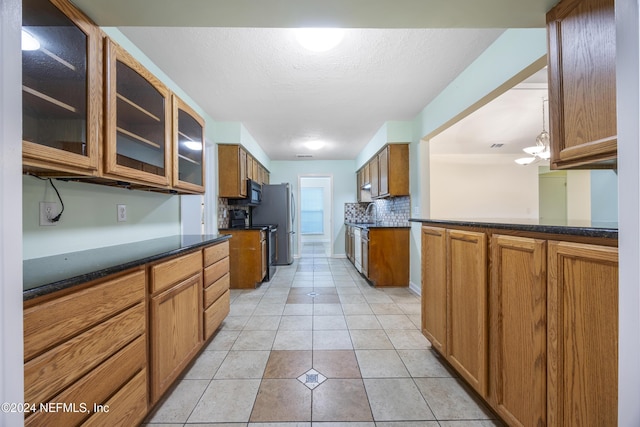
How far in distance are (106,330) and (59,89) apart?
3.55 feet

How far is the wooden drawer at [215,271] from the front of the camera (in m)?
2.04

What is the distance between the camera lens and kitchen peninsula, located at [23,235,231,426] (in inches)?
31.8

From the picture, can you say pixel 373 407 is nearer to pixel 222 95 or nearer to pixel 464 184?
pixel 222 95

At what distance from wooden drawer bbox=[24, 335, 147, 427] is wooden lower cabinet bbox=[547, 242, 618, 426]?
1.74 metres

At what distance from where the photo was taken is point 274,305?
10.1ft

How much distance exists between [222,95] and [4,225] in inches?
103

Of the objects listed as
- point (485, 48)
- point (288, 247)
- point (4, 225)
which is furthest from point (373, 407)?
point (288, 247)

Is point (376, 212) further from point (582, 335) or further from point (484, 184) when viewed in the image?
point (582, 335)

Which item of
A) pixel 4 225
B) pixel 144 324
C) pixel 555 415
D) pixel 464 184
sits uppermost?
pixel 464 184

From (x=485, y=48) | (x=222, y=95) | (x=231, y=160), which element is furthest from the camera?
(x=231, y=160)

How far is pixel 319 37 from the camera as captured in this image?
74.5 inches

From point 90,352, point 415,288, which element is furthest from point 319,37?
point 415,288

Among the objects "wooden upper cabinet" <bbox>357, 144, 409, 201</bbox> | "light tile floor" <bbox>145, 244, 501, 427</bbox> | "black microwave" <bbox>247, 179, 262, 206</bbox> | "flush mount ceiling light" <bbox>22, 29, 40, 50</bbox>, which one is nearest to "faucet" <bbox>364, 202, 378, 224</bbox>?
"wooden upper cabinet" <bbox>357, 144, 409, 201</bbox>

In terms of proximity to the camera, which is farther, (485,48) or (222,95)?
(222,95)
